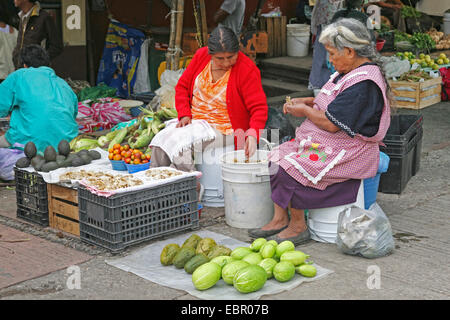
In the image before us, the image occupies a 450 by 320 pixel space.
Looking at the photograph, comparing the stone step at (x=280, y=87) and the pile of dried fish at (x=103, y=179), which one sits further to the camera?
the stone step at (x=280, y=87)

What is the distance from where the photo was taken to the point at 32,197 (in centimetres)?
574

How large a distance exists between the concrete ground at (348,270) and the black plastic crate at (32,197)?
0.08 metres

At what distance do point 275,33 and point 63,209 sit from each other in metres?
7.48

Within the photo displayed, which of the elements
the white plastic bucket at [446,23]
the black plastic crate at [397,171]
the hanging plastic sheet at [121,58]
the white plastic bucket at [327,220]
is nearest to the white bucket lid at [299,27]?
the hanging plastic sheet at [121,58]

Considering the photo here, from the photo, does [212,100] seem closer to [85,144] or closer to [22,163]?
[22,163]

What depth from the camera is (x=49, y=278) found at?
461 centimetres

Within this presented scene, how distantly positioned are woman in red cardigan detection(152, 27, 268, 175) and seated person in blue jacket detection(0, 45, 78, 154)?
1.35 metres

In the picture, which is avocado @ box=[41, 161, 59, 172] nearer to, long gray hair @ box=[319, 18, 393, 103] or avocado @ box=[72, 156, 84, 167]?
avocado @ box=[72, 156, 84, 167]

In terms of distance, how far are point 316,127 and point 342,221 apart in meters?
0.74

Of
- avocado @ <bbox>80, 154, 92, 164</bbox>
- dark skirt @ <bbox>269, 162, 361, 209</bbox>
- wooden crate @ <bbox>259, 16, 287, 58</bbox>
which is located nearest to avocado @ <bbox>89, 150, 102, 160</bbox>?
avocado @ <bbox>80, 154, 92, 164</bbox>

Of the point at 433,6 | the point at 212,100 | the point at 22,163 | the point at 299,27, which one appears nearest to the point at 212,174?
the point at 212,100

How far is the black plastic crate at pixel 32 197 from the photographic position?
18.6 feet

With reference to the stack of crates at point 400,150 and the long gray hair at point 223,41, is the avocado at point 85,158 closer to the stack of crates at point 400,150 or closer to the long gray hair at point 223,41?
the long gray hair at point 223,41
